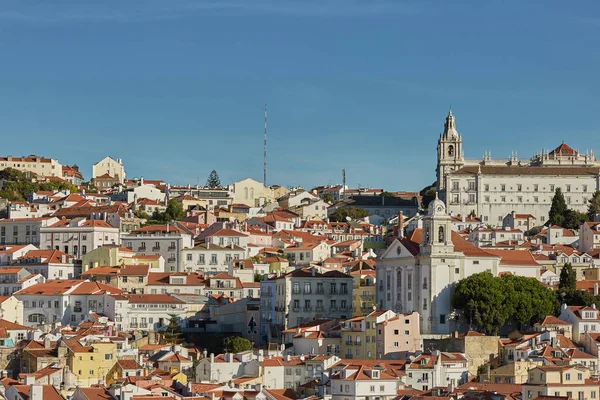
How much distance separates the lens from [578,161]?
141m

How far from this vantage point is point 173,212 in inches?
4771

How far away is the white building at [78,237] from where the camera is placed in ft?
341

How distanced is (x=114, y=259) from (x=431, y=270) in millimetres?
25554

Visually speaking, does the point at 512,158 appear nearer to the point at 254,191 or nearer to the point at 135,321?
the point at 254,191

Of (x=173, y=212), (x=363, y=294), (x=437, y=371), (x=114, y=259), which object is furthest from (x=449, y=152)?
(x=437, y=371)

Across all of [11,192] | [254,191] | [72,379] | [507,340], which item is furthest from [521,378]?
[254,191]

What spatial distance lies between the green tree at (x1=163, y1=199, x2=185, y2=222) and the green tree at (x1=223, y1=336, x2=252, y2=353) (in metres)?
38.2

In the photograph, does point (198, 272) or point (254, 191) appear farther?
point (254, 191)

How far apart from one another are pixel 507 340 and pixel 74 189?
2717 inches

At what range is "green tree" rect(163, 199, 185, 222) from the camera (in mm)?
120119

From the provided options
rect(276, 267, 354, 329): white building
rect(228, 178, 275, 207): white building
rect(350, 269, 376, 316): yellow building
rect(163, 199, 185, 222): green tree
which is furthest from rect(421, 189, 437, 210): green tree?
rect(276, 267, 354, 329): white building

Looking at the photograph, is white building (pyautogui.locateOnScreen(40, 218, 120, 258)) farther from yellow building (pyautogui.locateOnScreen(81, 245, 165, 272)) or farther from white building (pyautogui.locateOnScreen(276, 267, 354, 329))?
white building (pyautogui.locateOnScreen(276, 267, 354, 329))

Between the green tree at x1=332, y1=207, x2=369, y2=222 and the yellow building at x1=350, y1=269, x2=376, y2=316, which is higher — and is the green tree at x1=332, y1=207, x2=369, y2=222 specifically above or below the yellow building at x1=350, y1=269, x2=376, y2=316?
above

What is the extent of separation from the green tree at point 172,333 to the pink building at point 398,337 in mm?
12572
